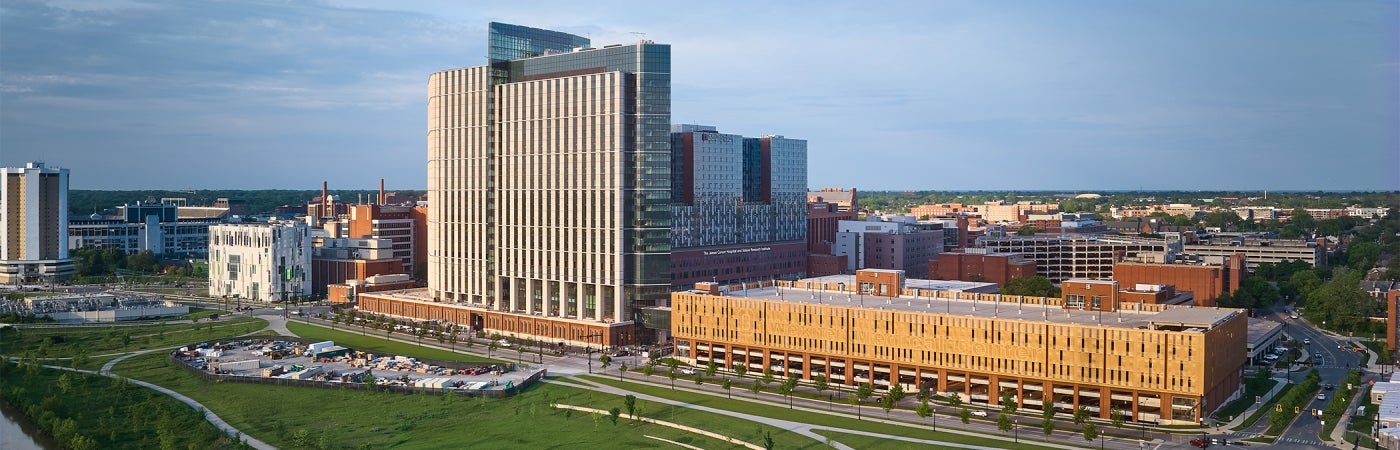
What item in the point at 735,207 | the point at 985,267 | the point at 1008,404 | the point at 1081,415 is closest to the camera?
the point at 1081,415

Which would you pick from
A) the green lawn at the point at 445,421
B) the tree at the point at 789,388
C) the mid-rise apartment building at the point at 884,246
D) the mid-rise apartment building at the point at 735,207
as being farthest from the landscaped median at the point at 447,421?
the mid-rise apartment building at the point at 884,246

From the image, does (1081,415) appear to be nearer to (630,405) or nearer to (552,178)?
(630,405)

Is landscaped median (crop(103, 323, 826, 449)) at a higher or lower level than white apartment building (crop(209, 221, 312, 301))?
lower

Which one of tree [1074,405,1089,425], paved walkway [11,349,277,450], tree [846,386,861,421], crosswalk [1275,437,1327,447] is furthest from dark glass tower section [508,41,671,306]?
crosswalk [1275,437,1327,447]

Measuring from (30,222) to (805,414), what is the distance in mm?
148890

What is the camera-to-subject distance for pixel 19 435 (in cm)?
7756

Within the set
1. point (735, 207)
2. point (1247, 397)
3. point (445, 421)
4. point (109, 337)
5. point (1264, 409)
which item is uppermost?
point (735, 207)

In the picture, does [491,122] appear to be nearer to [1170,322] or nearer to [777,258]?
[777,258]

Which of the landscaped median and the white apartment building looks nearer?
the landscaped median

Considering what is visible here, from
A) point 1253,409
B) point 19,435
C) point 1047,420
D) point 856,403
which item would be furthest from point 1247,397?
point 19,435

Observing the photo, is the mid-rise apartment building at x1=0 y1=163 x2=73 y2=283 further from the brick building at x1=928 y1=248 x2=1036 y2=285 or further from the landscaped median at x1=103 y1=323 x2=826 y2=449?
the brick building at x1=928 y1=248 x2=1036 y2=285

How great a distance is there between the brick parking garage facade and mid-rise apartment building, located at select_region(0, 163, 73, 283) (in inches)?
5002

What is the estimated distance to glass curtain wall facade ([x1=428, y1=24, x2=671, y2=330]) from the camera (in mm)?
106188

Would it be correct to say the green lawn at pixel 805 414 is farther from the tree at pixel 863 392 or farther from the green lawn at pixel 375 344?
the green lawn at pixel 375 344
